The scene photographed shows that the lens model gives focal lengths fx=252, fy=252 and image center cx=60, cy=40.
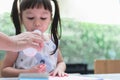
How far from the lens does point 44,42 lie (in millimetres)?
1076

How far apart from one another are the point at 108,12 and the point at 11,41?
6.19ft

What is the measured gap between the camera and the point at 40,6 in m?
1.16

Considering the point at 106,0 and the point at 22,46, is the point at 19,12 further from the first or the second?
the point at 106,0

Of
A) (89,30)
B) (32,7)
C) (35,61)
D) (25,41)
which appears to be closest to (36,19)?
(32,7)

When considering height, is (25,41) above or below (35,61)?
above

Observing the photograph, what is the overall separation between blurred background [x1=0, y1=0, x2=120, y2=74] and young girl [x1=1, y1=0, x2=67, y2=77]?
101 centimetres

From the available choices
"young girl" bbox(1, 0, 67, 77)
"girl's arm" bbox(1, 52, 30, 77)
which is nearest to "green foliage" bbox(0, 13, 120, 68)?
"young girl" bbox(1, 0, 67, 77)

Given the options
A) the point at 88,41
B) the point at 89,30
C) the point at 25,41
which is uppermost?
the point at 25,41

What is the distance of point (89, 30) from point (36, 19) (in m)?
1.37

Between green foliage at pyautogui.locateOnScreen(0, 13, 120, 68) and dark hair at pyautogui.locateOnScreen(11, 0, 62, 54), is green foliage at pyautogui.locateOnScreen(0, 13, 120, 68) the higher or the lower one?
the lower one

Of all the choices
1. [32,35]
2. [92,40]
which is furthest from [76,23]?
[32,35]

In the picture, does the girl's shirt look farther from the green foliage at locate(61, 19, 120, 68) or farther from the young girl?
the green foliage at locate(61, 19, 120, 68)

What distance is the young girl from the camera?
3.72 feet

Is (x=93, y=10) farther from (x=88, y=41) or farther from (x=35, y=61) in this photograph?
(x=35, y=61)
